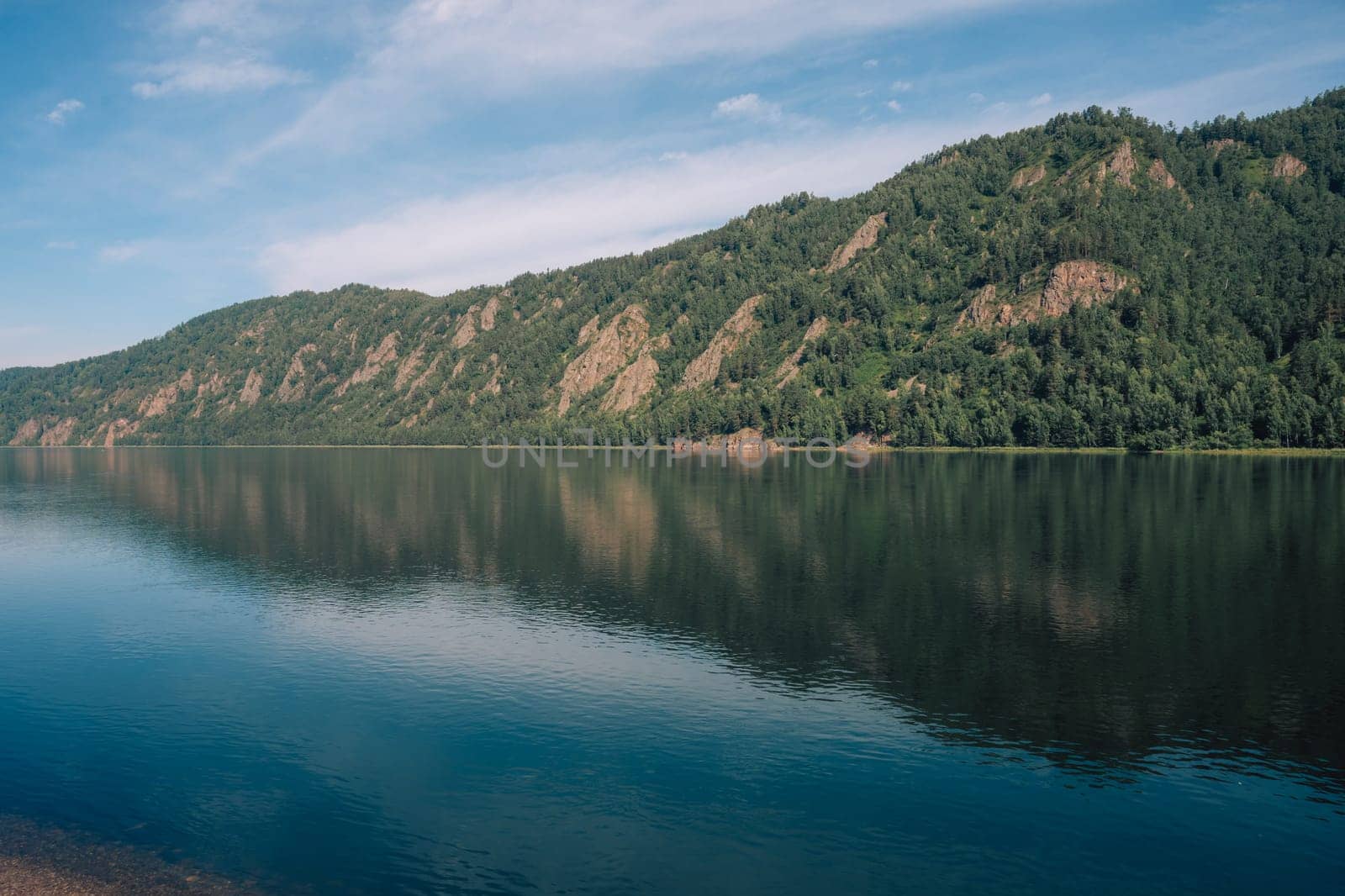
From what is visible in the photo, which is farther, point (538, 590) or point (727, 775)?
point (538, 590)

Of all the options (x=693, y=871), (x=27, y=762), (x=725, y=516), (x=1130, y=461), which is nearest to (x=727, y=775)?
(x=693, y=871)

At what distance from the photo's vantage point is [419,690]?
41.9 m

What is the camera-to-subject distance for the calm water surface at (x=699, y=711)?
27.0 m

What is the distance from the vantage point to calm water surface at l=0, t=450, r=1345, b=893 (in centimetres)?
2705

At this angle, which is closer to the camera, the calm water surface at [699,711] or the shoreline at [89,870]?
the shoreline at [89,870]

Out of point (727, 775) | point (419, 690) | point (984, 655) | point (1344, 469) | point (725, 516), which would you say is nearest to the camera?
point (727, 775)

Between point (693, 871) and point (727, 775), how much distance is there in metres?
6.32

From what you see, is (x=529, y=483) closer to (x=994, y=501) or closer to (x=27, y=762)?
(x=994, y=501)

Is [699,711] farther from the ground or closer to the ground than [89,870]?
farther from the ground

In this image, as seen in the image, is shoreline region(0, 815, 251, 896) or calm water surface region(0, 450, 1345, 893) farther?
calm water surface region(0, 450, 1345, 893)

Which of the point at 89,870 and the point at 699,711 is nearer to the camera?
the point at 89,870

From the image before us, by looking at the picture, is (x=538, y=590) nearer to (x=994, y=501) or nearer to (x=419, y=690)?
(x=419, y=690)

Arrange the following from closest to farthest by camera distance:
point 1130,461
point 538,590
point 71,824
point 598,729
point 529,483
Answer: point 71,824 < point 598,729 < point 538,590 < point 529,483 < point 1130,461

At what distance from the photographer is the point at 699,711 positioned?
38.4m
